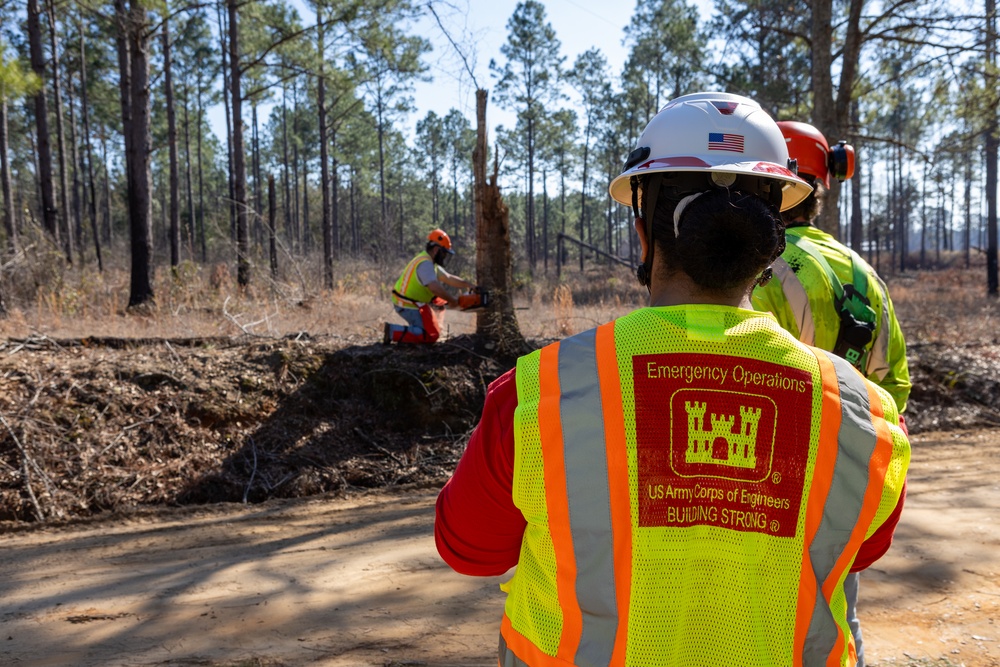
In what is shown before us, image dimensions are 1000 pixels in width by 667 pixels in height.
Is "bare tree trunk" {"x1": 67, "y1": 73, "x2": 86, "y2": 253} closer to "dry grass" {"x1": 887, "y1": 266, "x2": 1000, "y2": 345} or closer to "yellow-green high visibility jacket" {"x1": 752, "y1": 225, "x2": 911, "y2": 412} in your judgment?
"dry grass" {"x1": 887, "y1": 266, "x2": 1000, "y2": 345}

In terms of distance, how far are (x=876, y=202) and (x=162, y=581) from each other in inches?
3251

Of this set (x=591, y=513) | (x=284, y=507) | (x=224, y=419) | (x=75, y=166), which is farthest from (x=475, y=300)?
(x=75, y=166)

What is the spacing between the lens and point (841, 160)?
3035 mm

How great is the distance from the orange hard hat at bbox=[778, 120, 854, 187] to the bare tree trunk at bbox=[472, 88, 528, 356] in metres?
5.69

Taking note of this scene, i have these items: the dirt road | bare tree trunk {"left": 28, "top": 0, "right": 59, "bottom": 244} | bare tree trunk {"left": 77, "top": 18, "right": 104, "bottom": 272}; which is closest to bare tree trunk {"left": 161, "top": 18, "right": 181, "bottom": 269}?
bare tree trunk {"left": 77, "top": 18, "right": 104, "bottom": 272}

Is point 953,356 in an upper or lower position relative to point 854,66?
lower

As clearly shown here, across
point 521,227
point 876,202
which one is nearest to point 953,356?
point 521,227

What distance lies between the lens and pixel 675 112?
1.72m

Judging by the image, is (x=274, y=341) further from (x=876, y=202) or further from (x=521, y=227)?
(x=876, y=202)

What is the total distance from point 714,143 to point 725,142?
0.09ft

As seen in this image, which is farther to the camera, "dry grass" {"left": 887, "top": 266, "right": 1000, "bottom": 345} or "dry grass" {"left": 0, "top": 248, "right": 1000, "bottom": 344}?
"dry grass" {"left": 887, "top": 266, "right": 1000, "bottom": 345}

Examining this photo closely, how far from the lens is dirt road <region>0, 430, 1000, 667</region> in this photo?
3488 millimetres

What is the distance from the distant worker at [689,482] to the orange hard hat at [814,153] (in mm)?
1844

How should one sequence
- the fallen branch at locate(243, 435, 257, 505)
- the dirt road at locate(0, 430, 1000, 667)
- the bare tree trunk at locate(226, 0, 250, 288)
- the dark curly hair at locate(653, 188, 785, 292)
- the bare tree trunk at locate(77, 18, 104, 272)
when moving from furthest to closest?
the bare tree trunk at locate(77, 18, 104, 272)
the bare tree trunk at locate(226, 0, 250, 288)
the fallen branch at locate(243, 435, 257, 505)
the dirt road at locate(0, 430, 1000, 667)
the dark curly hair at locate(653, 188, 785, 292)
